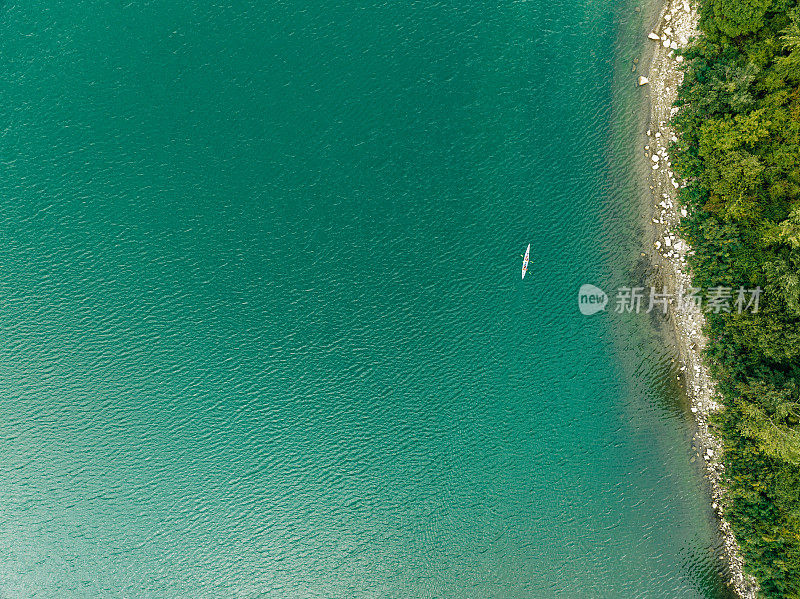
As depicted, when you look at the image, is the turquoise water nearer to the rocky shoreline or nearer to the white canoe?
the white canoe

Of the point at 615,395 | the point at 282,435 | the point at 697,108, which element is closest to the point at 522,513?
the point at 615,395

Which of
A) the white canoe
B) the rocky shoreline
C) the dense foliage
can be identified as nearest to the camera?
the dense foliage

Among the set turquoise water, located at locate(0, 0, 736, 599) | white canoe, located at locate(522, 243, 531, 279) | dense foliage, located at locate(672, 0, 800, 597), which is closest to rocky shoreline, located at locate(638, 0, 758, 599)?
dense foliage, located at locate(672, 0, 800, 597)

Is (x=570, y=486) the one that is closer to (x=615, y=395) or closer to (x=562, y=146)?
(x=615, y=395)

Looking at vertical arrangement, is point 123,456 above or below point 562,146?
below

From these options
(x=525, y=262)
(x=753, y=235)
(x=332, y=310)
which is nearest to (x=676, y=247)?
(x=753, y=235)
